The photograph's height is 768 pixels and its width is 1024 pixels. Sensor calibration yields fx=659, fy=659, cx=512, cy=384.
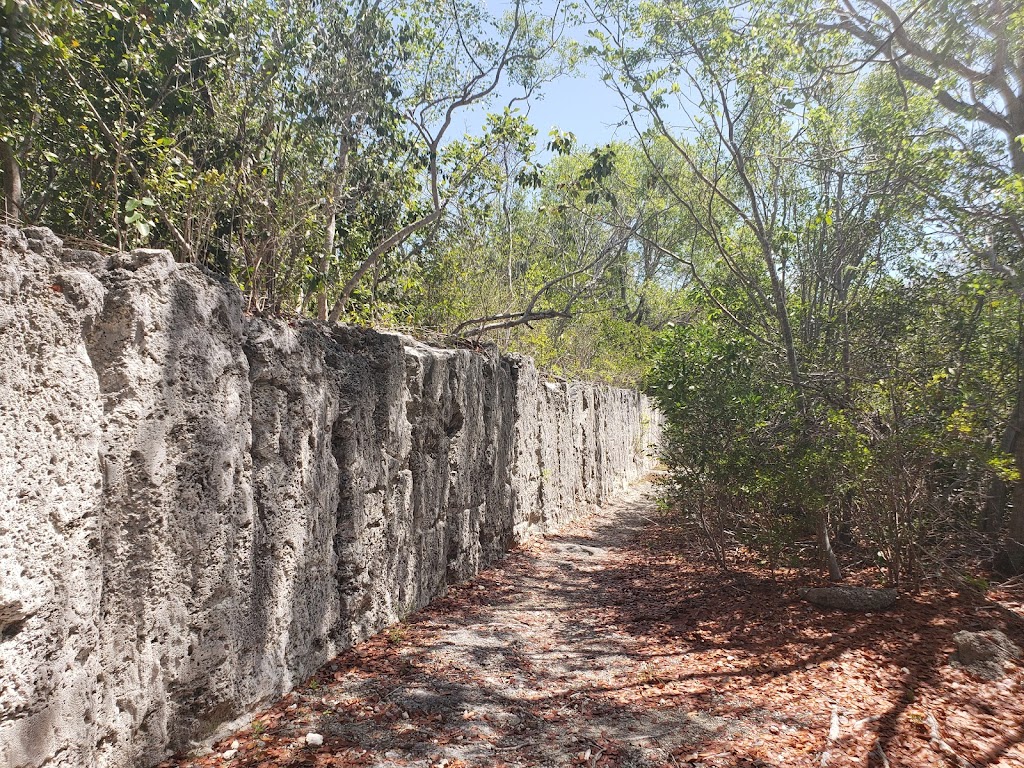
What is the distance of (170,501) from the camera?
9.29 feet

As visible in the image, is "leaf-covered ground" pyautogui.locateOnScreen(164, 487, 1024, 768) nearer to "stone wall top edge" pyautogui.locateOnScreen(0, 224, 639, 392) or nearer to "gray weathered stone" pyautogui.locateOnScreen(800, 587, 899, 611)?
"gray weathered stone" pyautogui.locateOnScreen(800, 587, 899, 611)

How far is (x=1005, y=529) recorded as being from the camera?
573 cm

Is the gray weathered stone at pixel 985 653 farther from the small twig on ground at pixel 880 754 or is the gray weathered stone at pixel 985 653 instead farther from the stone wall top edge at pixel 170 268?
the stone wall top edge at pixel 170 268

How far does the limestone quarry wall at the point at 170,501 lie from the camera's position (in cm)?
226

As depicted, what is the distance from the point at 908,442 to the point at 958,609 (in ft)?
4.19

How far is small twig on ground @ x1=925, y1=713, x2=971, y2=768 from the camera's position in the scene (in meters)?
3.05

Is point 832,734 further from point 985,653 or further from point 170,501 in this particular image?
point 170,501

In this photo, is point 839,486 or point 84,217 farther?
point 839,486

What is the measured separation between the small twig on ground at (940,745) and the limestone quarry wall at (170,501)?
333cm

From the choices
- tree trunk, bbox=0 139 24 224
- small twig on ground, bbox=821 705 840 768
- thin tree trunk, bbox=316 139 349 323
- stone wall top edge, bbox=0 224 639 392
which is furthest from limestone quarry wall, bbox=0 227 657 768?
small twig on ground, bbox=821 705 840 768

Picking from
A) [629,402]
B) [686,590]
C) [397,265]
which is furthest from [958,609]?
[629,402]

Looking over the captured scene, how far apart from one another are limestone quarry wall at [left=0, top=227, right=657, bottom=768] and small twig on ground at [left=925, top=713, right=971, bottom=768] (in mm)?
3334

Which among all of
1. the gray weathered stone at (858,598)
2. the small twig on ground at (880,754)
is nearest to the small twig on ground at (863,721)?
the small twig on ground at (880,754)

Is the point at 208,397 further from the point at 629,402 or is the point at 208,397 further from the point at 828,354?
the point at 629,402
